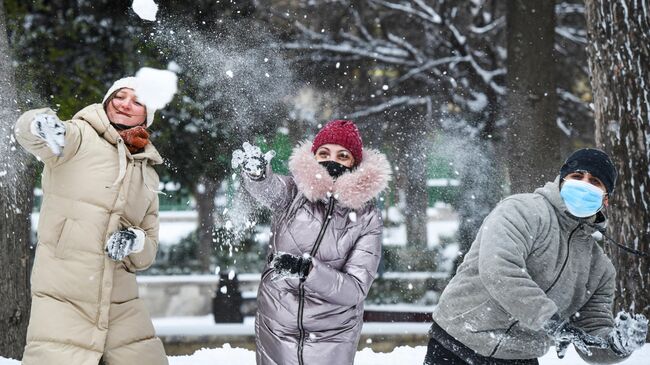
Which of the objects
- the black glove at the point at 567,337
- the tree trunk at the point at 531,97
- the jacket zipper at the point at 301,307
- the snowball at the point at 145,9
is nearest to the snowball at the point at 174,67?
the snowball at the point at 145,9

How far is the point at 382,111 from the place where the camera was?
1266 centimetres

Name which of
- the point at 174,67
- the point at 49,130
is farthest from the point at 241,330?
the point at 49,130

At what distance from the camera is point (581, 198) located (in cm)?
325

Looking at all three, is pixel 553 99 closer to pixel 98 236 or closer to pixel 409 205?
pixel 409 205

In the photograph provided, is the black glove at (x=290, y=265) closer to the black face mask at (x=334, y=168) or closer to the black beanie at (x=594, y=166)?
the black face mask at (x=334, y=168)

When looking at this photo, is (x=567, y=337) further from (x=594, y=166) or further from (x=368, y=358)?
(x=368, y=358)

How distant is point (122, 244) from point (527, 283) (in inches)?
65.2

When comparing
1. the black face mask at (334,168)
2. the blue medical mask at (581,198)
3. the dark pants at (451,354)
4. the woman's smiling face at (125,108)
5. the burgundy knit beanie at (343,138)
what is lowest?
the dark pants at (451,354)

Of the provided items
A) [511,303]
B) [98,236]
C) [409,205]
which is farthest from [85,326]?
[409,205]

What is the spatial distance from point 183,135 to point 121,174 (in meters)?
7.46

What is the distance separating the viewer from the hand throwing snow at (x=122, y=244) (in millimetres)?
3316

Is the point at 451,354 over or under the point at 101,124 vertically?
under

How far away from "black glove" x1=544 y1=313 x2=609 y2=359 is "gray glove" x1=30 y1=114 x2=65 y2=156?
6.80 feet

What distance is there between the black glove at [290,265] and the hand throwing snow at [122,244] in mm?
616
